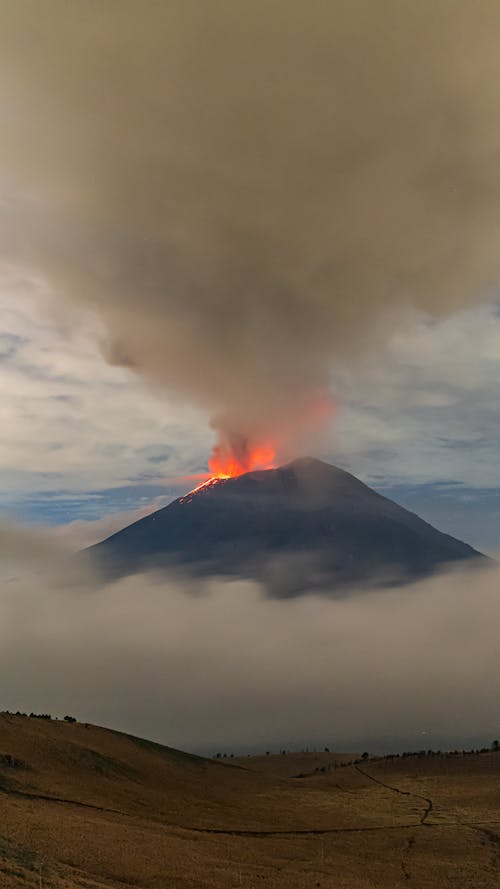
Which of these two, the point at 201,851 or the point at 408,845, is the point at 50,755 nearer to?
the point at 201,851

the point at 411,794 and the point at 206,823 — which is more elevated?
the point at 206,823

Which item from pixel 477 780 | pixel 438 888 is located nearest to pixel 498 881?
pixel 438 888

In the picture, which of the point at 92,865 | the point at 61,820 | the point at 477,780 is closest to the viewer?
the point at 92,865

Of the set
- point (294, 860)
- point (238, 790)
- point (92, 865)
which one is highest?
point (92, 865)

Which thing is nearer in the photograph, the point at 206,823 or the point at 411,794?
the point at 206,823

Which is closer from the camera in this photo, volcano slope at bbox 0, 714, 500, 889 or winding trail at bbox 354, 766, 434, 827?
volcano slope at bbox 0, 714, 500, 889

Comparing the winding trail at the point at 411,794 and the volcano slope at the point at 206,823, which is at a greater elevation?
A: the volcano slope at the point at 206,823

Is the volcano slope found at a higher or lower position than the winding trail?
higher

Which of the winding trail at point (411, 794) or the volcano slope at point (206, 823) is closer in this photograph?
the volcano slope at point (206, 823)
